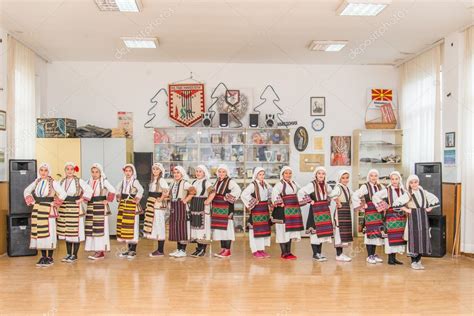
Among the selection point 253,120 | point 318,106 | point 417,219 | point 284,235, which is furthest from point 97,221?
point 318,106

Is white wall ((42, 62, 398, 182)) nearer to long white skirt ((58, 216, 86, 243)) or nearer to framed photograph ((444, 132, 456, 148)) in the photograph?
framed photograph ((444, 132, 456, 148))

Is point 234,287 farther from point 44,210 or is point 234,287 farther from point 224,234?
point 44,210

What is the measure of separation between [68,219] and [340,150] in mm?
5381

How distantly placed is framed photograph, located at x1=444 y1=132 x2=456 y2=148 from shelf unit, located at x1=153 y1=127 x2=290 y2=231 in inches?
115

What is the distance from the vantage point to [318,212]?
7199mm

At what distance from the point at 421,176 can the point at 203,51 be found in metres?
4.21

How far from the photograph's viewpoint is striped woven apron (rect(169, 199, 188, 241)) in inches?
292

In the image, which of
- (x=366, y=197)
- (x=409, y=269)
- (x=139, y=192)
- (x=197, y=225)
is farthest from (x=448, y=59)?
(x=139, y=192)

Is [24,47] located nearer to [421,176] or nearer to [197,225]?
[197,225]

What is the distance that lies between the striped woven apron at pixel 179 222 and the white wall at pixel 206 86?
2623 mm

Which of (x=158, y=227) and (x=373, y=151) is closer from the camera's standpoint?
(x=158, y=227)

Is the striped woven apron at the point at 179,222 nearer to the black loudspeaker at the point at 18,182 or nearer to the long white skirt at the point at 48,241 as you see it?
the long white skirt at the point at 48,241

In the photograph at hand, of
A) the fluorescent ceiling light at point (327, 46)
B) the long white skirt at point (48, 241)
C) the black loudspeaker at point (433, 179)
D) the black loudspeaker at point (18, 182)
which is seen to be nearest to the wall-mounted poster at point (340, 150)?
the fluorescent ceiling light at point (327, 46)

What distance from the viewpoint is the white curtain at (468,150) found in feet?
24.0
